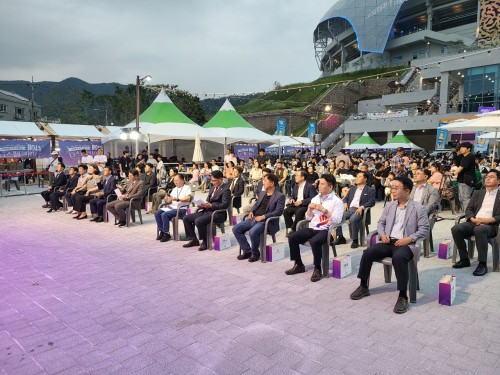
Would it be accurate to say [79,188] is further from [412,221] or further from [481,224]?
[481,224]

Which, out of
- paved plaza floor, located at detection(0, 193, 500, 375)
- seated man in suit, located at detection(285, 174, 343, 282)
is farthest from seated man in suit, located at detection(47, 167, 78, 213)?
seated man in suit, located at detection(285, 174, 343, 282)

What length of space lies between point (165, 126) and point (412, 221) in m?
13.2

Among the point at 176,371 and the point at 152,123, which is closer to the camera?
the point at 176,371

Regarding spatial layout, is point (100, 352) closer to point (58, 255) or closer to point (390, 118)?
point (58, 255)

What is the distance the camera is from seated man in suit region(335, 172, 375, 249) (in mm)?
6500

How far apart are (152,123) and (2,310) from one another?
1289 cm

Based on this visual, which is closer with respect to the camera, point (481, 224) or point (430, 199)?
point (481, 224)

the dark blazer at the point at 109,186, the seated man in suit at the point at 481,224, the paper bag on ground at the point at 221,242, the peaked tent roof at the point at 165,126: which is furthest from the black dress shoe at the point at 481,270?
the peaked tent roof at the point at 165,126

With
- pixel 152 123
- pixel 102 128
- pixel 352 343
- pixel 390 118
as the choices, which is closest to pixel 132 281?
pixel 352 343

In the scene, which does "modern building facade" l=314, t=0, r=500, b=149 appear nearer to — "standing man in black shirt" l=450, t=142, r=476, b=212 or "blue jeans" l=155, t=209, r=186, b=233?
"standing man in black shirt" l=450, t=142, r=476, b=212

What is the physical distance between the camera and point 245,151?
66.7ft

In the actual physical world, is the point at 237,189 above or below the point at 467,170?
below

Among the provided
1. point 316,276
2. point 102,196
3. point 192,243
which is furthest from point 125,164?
point 316,276

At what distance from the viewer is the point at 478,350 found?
9.90ft
